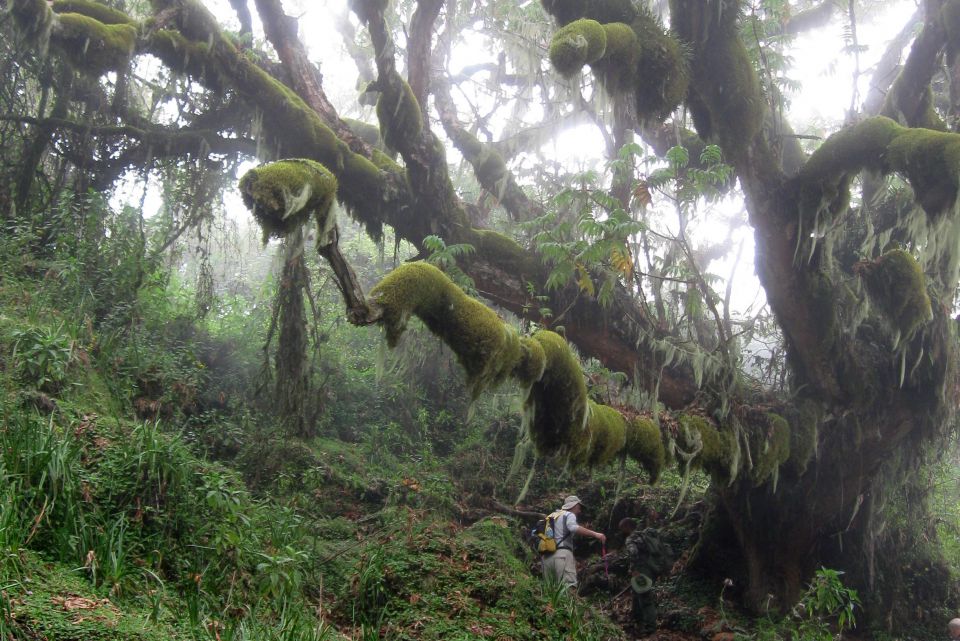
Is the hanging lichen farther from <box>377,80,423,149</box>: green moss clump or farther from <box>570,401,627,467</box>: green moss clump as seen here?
<box>377,80,423,149</box>: green moss clump

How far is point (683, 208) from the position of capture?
652cm

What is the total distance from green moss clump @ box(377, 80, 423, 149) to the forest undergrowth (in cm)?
219

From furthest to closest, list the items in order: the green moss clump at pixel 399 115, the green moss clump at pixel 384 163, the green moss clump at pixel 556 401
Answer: the green moss clump at pixel 384 163, the green moss clump at pixel 399 115, the green moss clump at pixel 556 401

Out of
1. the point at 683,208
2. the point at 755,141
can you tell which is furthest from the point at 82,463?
the point at 755,141

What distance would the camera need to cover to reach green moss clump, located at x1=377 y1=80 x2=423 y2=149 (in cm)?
681

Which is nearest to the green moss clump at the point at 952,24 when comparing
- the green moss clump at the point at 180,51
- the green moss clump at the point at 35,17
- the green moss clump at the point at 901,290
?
the green moss clump at the point at 901,290

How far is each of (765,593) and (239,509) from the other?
6137 mm

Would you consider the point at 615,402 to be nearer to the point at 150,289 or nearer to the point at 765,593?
the point at 765,593

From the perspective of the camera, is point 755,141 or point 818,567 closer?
point 755,141

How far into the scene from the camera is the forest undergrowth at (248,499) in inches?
146

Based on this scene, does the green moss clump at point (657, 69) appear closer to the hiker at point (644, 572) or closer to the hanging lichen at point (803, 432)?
the hanging lichen at point (803, 432)

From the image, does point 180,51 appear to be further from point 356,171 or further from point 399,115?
point 399,115

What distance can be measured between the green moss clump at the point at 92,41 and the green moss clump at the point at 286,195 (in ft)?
12.8

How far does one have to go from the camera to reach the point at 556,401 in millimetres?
5141
